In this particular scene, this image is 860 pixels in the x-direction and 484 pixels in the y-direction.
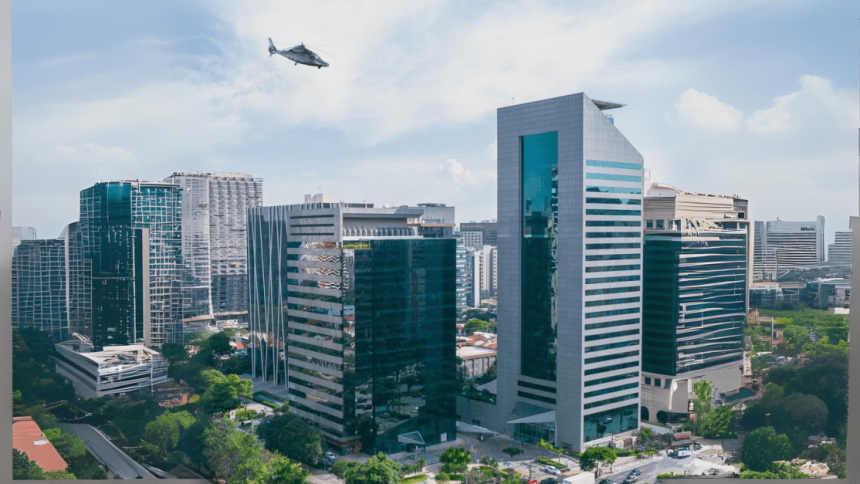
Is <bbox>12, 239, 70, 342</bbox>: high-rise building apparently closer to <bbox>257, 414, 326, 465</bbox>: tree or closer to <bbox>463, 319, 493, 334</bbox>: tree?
<bbox>257, 414, 326, 465</bbox>: tree

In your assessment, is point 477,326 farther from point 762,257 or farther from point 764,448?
point 764,448

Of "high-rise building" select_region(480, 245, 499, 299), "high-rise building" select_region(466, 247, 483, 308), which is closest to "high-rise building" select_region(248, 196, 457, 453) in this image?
"high-rise building" select_region(466, 247, 483, 308)

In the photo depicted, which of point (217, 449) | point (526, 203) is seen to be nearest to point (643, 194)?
point (526, 203)

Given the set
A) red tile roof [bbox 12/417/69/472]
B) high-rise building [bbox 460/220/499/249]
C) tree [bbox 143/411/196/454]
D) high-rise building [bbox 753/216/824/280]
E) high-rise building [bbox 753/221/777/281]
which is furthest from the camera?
high-rise building [bbox 460/220/499/249]

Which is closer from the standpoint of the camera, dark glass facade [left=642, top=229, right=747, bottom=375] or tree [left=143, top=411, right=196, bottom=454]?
tree [left=143, top=411, right=196, bottom=454]

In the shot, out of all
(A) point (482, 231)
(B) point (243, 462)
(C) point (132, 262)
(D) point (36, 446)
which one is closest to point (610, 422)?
(B) point (243, 462)

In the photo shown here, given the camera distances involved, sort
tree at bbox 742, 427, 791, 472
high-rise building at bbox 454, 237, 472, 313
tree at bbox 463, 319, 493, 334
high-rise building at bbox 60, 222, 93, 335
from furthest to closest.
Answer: high-rise building at bbox 454, 237, 472, 313 → tree at bbox 463, 319, 493, 334 → high-rise building at bbox 60, 222, 93, 335 → tree at bbox 742, 427, 791, 472

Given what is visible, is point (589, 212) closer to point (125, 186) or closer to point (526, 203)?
point (526, 203)
